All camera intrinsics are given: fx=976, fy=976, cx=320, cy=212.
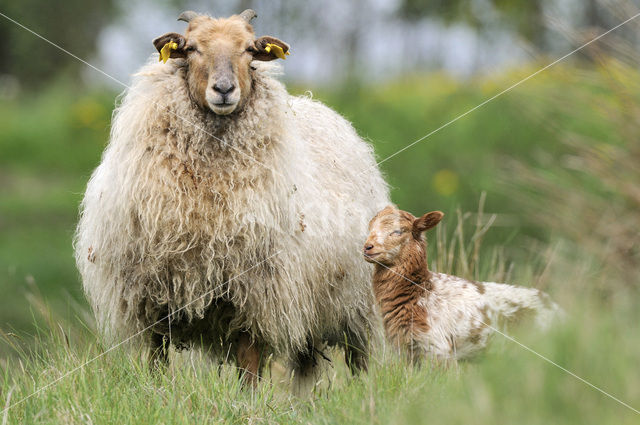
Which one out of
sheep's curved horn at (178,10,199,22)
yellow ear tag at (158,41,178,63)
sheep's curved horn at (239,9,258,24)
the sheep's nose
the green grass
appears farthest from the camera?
sheep's curved horn at (239,9,258,24)

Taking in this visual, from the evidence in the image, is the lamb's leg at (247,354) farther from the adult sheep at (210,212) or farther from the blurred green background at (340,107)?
the blurred green background at (340,107)

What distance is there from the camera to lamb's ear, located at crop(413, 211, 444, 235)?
17.1ft

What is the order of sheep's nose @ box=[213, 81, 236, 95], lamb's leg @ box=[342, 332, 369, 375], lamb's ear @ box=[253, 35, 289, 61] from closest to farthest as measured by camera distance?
1. sheep's nose @ box=[213, 81, 236, 95]
2. lamb's ear @ box=[253, 35, 289, 61]
3. lamb's leg @ box=[342, 332, 369, 375]

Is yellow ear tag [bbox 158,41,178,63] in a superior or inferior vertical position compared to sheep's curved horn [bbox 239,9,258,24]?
inferior

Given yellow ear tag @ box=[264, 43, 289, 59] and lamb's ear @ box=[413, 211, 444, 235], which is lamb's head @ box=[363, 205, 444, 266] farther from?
yellow ear tag @ box=[264, 43, 289, 59]

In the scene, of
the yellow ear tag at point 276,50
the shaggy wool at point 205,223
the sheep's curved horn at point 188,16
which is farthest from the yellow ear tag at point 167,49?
the yellow ear tag at point 276,50

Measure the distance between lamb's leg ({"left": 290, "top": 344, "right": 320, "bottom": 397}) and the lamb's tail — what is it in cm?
174

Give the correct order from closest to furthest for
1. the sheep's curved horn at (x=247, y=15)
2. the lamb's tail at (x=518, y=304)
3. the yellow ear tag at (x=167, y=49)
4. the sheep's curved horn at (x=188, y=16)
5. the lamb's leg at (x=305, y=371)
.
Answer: the lamb's tail at (x=518, y=304)
the yellow ear tag at (x=167, y=49)
the sheep's curved horn at (x=188, y=16)
the sheep's curved horn at (x=247, y=15)
the lamb's leg at (x=305, y=371)

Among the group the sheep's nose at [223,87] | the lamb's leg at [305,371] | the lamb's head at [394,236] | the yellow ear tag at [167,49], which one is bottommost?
the lamb's leg at [305,371]

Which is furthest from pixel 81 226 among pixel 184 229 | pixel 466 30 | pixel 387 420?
pixel 466 30

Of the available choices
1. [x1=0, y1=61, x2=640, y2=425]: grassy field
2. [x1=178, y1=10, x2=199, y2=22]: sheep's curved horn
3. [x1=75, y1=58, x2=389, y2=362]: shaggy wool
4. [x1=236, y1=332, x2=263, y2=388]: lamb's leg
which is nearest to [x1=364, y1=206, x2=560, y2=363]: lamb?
[x1=0, y1=61, x2=640, y2=425]: grassy field

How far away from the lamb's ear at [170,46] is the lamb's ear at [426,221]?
5.07 ft

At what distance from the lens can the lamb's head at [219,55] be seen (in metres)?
4.95

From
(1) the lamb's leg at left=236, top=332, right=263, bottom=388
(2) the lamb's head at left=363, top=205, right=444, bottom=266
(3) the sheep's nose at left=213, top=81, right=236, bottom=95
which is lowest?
(1) the lamb's leg at left=236, top=332, right=263, bottom=388
